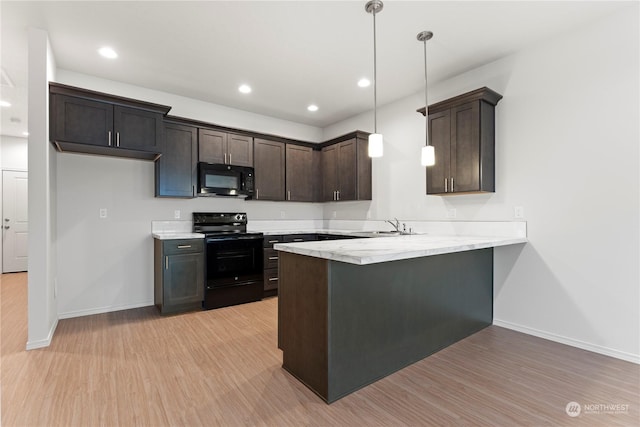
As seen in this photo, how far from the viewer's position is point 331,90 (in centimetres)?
410

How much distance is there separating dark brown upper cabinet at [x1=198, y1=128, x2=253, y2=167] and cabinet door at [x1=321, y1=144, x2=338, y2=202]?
1.24m

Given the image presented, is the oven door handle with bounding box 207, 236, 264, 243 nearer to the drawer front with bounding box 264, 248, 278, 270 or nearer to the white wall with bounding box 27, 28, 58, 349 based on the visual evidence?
the drawer front with bounding box 264, 248, 278, 270

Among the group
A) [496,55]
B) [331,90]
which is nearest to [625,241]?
[496,55]

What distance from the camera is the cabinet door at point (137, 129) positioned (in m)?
3.37

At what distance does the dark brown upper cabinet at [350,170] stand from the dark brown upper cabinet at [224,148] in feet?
4.25

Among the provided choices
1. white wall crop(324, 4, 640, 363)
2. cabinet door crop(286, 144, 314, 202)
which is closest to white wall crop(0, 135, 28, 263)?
cabinet door crop(286, 144, 314, 202)

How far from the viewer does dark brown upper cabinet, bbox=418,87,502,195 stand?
10.3 feet

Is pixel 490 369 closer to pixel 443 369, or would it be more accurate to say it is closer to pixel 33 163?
pixel 443 369

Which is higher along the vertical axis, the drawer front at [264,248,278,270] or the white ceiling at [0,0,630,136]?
the white ceiling at [0,0,630,136]

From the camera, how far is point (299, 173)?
201 inches

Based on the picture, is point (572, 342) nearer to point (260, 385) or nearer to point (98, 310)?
point (260, 385)

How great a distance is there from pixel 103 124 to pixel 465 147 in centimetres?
374

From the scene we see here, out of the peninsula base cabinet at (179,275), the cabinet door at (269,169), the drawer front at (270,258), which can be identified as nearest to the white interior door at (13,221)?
the peninsula base cabinet at (179,275)

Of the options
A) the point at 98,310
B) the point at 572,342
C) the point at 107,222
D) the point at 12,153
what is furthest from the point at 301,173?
the point at 12,153
